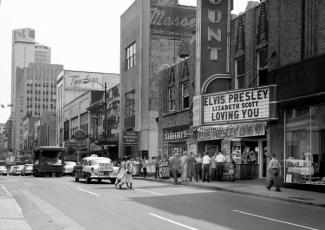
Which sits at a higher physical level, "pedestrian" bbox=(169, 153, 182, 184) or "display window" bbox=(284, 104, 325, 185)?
"display window" bbox=(284, 104, 325, 185)

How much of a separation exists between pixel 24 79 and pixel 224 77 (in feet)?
450

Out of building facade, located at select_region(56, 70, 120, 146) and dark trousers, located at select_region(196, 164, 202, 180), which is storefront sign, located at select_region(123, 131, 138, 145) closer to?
dark trousers, located at select_region(196, 164, 202, 180)

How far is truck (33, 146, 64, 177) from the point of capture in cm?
4803

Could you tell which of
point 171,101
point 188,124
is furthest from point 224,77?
point 171,101

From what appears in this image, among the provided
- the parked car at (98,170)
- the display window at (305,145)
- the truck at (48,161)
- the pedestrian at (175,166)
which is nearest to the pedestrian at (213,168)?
the pedestrian at (175,166)

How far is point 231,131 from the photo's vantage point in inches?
1190

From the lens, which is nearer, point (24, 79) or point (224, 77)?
point (224, 77)

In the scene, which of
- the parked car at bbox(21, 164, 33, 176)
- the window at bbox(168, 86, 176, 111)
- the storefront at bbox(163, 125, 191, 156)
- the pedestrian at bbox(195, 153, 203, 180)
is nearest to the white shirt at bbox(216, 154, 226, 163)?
the pedestrian at bbox(195, 153, 203, 180)

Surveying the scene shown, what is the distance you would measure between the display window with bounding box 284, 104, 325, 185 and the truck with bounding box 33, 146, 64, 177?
26.5 metres

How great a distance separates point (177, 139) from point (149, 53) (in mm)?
12688

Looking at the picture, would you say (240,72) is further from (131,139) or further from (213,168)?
(131,139)

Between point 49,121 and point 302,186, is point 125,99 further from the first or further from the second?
point 49,121

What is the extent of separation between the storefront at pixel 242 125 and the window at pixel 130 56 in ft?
69.4

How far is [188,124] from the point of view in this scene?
37719 millimetres
